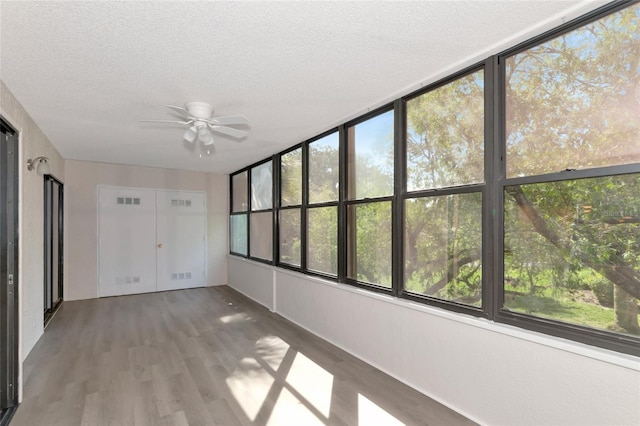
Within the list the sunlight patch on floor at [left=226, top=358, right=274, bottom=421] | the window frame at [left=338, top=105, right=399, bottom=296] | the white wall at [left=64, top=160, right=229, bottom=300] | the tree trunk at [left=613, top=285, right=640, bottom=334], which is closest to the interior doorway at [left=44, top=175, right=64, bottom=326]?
the white wall at [left=64, top=160, right=229, bottom=300]

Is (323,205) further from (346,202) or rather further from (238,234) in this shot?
(238,234)

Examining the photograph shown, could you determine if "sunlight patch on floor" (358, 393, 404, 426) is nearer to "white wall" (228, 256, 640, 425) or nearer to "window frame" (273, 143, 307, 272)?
"white wall" (228, 256, 640, 425)

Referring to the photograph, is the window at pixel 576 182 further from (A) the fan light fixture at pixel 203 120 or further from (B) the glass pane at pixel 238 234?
(B) the glass pane at pixel 238 234

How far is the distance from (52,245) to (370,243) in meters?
4.91

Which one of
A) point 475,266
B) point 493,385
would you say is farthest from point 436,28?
point 493,385

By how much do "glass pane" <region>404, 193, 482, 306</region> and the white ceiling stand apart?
103 centimetres

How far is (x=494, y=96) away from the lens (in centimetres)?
220

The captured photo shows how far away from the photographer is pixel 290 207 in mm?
4746

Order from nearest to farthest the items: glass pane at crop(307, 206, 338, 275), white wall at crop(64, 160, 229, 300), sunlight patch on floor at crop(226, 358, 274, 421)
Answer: sunlight patch on floor at crop(226, 358, 274, 421) < glass pane at crop(307, 206, 338, 275) < white wall at crop(64, 160, 229, 300)

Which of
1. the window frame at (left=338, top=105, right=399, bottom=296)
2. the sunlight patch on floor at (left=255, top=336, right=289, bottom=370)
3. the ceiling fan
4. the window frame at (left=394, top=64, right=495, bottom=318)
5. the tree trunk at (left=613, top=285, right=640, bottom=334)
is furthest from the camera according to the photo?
the sunlight patch on floor at (left=255, top=336, right=289, bottom=370)

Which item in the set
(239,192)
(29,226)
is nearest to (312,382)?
(29,226)

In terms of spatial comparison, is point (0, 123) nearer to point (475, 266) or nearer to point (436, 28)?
point (436, 28)

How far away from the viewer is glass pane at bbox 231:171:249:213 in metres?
6.52

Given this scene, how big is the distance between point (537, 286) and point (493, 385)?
0.73m
